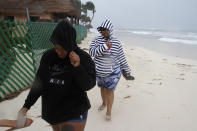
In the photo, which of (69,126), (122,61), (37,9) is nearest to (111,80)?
(122,61)

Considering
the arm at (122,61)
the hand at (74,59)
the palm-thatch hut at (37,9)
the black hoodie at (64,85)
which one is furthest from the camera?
the palm-thatch hut at (37,9)

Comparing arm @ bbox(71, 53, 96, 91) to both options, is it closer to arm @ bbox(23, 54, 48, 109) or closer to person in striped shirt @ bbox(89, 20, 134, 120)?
arm @ bbox(23, 54, 48, 109)

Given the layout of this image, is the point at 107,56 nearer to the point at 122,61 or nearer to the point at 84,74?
the point at 122,61

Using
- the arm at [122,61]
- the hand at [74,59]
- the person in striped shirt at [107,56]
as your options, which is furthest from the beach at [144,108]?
the hand at [74,59]

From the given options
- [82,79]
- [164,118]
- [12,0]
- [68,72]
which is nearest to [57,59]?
[68,72]

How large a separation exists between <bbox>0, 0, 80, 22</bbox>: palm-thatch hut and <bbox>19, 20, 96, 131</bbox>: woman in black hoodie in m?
7.05

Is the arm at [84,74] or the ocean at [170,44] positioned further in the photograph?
the ocean at [170,44]

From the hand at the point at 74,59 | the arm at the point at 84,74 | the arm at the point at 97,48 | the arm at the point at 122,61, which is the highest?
the hand at the point at 74,59

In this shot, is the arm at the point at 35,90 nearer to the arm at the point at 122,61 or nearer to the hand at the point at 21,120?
the hand at the point at 21,120

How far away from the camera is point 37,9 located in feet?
28.6

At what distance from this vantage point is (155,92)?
4.67 meters

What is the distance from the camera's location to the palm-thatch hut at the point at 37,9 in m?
7.95

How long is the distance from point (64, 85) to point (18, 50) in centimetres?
352

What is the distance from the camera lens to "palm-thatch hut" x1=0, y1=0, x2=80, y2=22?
795cm
